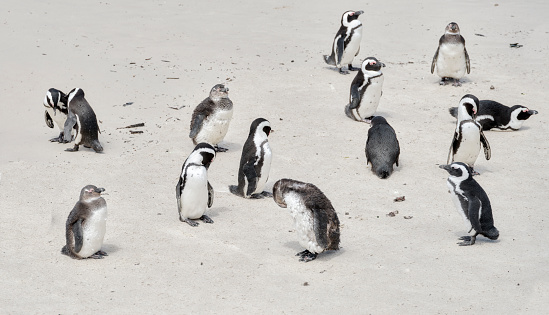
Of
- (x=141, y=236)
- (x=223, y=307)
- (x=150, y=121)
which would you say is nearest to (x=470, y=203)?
(x=223, y=307)

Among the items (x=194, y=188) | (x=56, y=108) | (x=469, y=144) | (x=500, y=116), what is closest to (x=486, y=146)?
(x=469, y=144)

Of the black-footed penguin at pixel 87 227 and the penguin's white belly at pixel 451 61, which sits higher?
the penguin's white belly at pixel 451 61

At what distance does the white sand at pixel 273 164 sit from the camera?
532 centimetres

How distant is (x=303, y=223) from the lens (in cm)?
577

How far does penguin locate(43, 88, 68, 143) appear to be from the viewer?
8.53 metres

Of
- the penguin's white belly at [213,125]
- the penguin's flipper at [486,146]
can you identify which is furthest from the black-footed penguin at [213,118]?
the penguin's flipper at [486,146]

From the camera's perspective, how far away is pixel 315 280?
546 cm

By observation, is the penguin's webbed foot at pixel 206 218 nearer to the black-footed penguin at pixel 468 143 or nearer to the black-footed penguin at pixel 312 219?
the black-footed penguin at pixel 312 219

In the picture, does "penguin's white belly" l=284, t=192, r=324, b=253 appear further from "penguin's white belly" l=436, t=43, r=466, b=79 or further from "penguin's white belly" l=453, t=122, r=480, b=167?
"penguin's white belly" l=436, t=43, r=466, b=79

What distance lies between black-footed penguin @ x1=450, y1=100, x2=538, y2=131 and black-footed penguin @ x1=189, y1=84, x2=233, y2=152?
9.18 ft

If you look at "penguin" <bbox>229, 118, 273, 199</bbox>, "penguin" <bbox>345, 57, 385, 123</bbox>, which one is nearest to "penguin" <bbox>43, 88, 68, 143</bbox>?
"penguin" <bbox>229, 118, 273, 199</bbox>

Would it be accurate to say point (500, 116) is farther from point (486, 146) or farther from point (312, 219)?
point (312, 219)

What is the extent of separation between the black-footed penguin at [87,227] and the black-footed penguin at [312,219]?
1.38m

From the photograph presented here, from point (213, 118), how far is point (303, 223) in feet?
9.59
